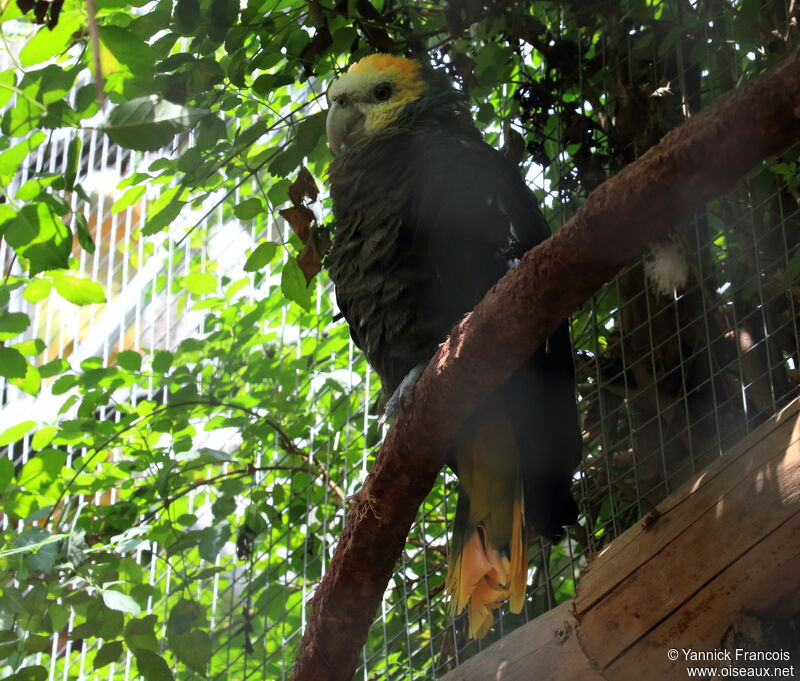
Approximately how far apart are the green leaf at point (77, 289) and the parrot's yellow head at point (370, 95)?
1.74 ft

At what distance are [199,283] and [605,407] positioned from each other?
1.11 m

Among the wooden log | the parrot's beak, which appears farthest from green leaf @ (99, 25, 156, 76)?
the wooden log

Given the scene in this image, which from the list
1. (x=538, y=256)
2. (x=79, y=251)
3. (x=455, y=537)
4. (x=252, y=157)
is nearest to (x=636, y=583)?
(x=455, y=537)

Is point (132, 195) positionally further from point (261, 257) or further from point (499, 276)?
point (499, 276)

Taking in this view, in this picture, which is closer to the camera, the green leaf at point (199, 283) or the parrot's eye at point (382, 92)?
the parrot's eye at point (382, 92)

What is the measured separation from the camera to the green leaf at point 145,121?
999 mm

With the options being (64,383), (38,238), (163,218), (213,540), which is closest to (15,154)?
(38,238)

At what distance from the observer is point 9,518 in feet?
6.20

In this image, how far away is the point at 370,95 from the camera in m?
1.72

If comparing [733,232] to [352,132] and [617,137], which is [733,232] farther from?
[352,132]

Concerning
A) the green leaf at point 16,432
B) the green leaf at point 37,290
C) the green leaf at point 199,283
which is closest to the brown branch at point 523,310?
the green leaf at point 37,290

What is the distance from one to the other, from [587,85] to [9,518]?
1524mm

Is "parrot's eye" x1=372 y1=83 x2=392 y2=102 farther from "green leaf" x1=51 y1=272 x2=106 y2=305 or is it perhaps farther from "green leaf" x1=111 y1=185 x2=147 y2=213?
"green leaf" x1=51 y1=272 x2=106 y2=305

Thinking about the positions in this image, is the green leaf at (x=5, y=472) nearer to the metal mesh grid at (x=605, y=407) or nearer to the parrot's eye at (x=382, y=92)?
the metal mesh grid at (x=605, y=407)
